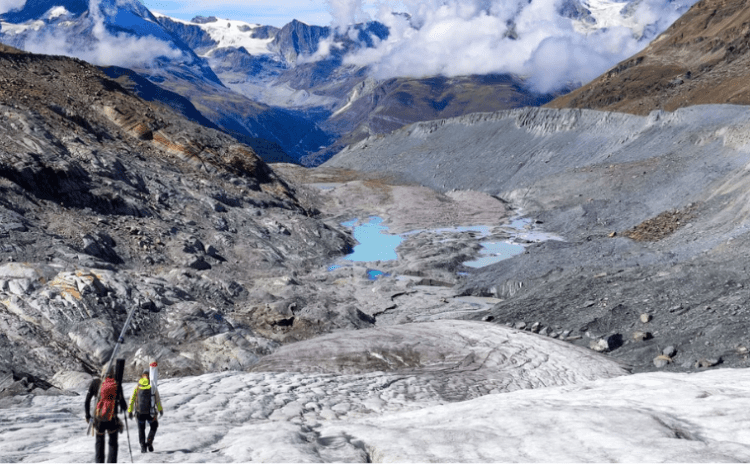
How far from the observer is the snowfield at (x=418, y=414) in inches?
361

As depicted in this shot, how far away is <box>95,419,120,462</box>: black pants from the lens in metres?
8.60

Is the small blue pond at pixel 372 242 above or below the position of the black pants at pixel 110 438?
above

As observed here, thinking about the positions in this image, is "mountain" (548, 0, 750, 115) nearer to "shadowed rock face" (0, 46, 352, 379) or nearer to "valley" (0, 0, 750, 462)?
"valley" (0, 0, 750, 462)

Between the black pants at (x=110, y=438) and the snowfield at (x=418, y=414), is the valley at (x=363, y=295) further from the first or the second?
the black pants at (x=110, y=438)

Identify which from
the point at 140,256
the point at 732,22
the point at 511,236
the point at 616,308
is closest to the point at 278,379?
the point at 616,308

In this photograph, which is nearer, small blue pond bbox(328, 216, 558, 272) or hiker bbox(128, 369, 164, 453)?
hiker bbox(128, 369, 164, 453)

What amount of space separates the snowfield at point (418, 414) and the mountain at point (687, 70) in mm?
48475

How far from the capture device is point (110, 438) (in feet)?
28.6

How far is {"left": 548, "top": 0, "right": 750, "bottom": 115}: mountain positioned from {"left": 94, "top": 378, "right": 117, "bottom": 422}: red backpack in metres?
58.2

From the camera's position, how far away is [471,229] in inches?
1829

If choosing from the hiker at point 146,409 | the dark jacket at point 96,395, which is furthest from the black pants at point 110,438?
the hiker at point 146,409

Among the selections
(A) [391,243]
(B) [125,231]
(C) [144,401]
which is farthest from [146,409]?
(A) [391,243]

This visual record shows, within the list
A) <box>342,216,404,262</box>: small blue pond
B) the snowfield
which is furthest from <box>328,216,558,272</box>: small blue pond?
the snowfield

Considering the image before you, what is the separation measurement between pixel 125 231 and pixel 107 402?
21767mm
